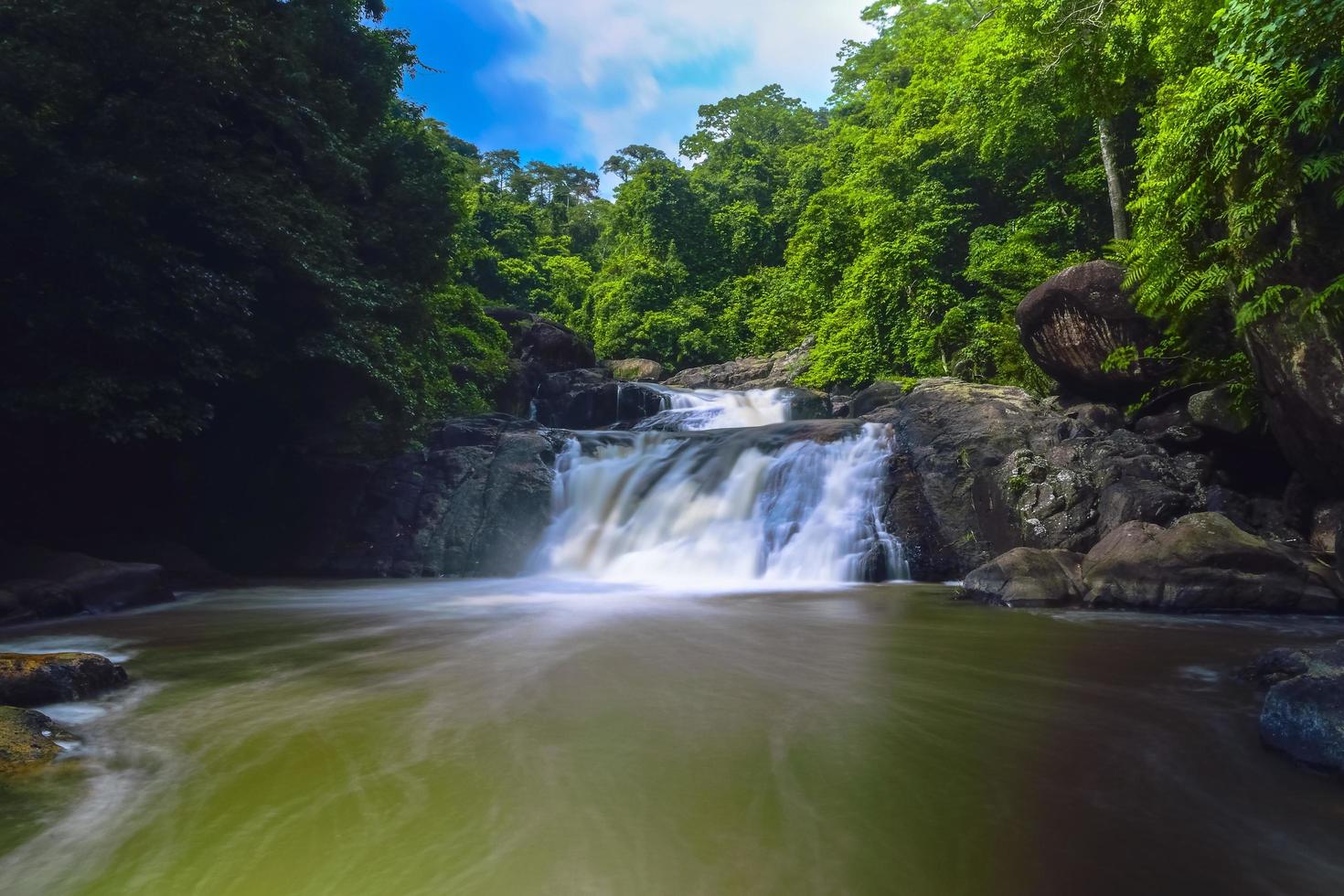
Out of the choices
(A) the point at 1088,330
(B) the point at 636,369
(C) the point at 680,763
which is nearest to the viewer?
(C) the point at 680,763

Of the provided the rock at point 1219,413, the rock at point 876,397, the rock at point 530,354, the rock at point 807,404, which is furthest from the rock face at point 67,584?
the rock at point 807,404

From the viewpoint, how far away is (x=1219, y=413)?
9.86 m

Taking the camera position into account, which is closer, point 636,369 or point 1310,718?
point 1310,718

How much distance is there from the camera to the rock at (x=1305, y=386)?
23.1 ft

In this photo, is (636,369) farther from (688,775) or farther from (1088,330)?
(688,775)

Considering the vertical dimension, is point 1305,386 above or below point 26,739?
above

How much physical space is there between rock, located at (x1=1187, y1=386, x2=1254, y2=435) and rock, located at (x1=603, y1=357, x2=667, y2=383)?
22.3 metres

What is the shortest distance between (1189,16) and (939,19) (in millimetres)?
21725

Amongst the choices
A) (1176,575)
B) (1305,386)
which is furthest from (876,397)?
(1305,386)

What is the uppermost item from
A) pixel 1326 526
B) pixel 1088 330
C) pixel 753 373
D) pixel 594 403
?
pixel 753 373

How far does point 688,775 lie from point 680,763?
6.4 inches

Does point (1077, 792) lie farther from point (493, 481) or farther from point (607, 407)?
point (607, 407)

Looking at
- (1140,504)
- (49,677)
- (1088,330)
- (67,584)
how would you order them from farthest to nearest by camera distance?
(1088,330)
(1140,504)
(67,584)
(49,677)

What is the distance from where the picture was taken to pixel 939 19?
28.9 metres
